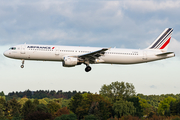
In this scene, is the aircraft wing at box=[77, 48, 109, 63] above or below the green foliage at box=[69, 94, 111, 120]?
above

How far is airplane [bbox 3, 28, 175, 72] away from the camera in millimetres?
48062

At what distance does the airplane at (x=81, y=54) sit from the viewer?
48.1 metres

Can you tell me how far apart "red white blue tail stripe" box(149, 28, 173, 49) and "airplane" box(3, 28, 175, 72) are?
3.12 m

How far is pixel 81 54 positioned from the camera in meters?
49.8

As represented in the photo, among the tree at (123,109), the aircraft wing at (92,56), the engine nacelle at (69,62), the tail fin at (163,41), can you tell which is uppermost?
the tail fin at (163,41)

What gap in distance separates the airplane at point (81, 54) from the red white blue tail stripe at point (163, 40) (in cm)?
312

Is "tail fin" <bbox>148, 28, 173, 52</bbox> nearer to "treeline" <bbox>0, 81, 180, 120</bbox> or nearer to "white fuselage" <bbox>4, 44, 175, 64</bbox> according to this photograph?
"white fuselage" <bbox>4, 44, 175, 64</bbox>

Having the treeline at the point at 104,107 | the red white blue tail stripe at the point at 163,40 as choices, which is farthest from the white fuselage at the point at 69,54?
the treeline at the point at 104,107

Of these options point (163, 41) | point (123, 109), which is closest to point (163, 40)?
point (163, 41)

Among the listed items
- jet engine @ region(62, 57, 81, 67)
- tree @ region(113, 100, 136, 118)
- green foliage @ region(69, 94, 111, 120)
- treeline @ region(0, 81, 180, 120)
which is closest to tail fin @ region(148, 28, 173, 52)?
jet engine @ region(62, 57, 81, 67)

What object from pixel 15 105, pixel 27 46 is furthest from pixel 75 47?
pixel 15 105

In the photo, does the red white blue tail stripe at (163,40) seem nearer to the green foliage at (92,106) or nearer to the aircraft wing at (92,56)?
the aircraft wing at (92,56)

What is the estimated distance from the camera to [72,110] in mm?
137125

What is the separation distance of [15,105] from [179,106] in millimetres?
90677
